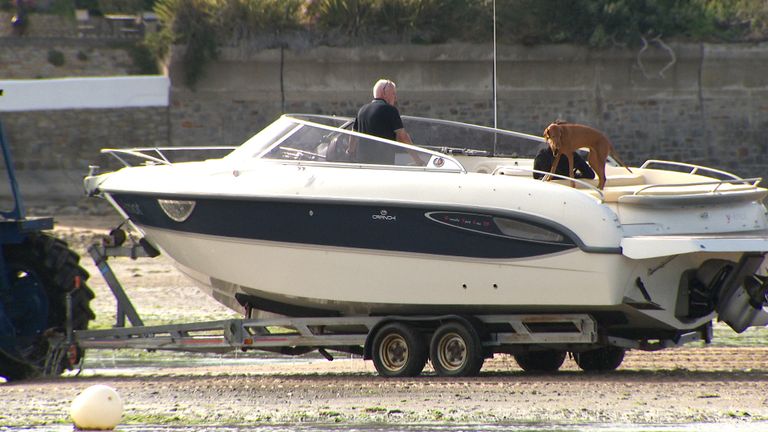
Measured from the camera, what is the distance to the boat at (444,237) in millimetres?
9039

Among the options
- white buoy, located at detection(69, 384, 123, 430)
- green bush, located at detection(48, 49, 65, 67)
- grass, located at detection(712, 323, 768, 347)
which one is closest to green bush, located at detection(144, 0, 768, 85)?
green bush, located at detection(48, 49, 65, 67)

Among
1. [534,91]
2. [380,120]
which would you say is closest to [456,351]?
[380,120]

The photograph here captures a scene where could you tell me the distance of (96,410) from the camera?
7.18 m

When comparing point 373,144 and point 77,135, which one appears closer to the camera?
point 373,144

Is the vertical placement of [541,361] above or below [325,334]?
below

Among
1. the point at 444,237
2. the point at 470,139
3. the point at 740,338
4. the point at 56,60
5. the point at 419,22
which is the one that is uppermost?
the point at 419,22

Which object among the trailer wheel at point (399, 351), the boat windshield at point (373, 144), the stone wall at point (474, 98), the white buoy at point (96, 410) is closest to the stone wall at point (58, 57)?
the stone wall at point (474, 98)

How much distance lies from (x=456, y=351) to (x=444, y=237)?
2.86 ft

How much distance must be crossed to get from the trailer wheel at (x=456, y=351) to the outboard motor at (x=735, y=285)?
5.44 feet

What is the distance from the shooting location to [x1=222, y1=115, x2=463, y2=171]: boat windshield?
383 inches

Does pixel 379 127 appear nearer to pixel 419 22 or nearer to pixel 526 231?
pixel 526 231

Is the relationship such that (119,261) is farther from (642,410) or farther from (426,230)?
(642,410)

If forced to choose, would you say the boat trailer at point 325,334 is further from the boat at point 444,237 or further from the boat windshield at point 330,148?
the boat windshield at point 330,148

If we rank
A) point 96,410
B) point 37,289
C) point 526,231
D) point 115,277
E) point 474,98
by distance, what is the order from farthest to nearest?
1. point 474,98
2. point 115,277
3. point 37,289
4. point 526,231
5. point 96,410
